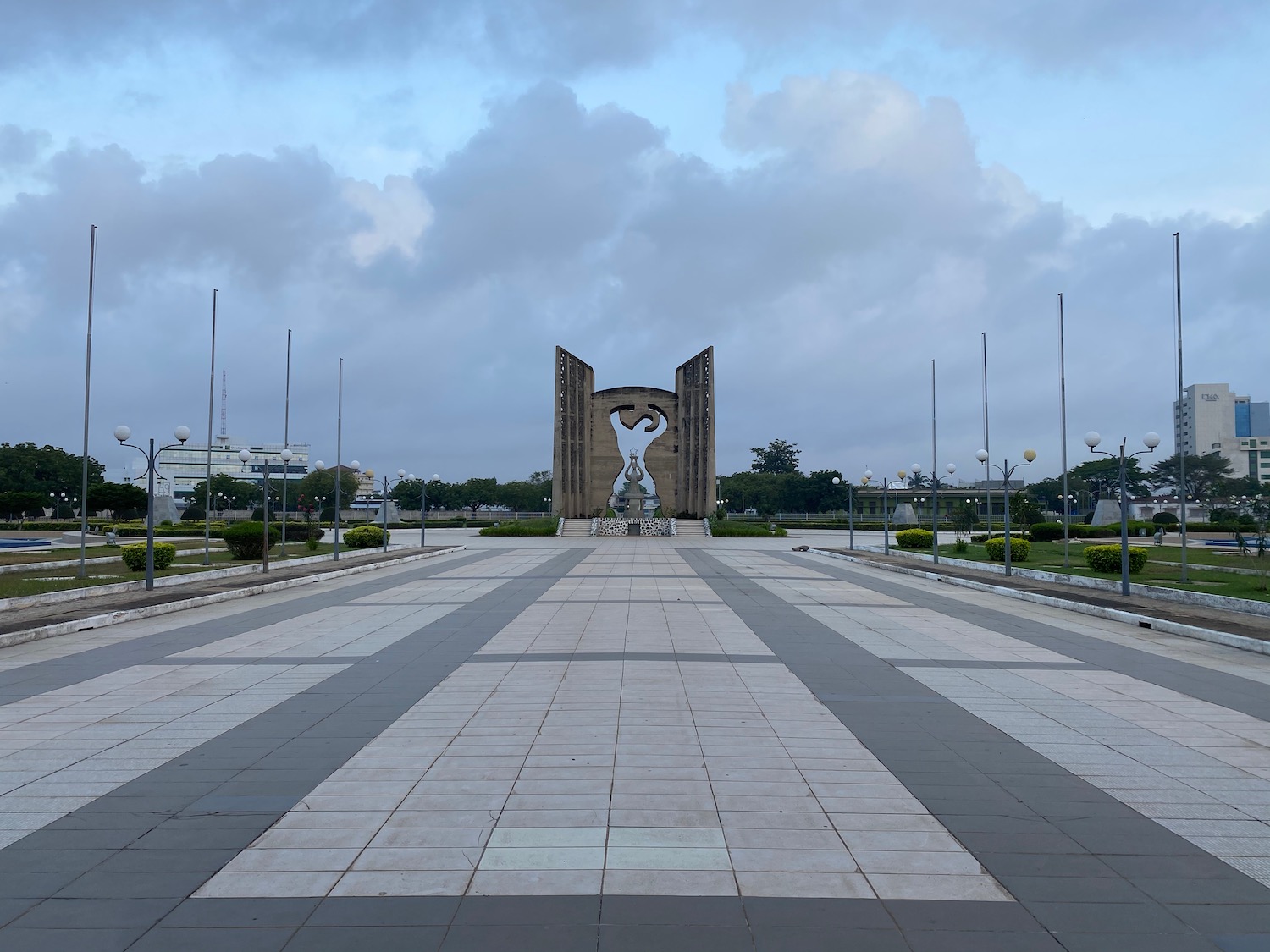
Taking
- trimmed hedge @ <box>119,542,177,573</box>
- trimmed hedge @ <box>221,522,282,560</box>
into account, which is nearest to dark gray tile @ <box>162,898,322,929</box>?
trimmed hedge @ <box>119,542,177,573</box>

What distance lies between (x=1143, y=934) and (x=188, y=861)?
4268mm

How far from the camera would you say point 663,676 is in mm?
8805

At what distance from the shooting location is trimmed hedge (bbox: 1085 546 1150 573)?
2038 centimetres

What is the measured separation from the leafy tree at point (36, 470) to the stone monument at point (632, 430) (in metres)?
33.2

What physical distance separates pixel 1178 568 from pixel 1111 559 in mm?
3376

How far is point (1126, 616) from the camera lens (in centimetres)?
1385

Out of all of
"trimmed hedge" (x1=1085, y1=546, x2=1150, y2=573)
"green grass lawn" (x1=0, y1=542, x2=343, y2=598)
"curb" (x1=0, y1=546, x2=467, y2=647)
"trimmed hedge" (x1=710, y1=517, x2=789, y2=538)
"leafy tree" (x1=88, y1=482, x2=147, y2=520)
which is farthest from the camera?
"leafy tree" (x1=88, y1=482, x2=147, y2=520)

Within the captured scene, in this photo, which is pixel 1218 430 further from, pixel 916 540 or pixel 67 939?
pixel 67 939

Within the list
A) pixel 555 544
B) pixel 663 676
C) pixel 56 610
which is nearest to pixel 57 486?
pixel 555 544

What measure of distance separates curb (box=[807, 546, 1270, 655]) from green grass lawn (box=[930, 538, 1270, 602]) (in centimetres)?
252

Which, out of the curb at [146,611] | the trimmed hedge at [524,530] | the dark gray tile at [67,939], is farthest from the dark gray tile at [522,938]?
the trimmed hedge at [524,530]

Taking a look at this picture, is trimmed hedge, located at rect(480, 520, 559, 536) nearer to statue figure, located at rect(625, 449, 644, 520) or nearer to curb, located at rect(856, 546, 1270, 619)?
statue figure, located at rect(625, 449, 644, 520)

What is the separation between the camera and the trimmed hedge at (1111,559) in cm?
2038

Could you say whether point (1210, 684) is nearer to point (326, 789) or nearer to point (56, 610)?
point (326, 789)
